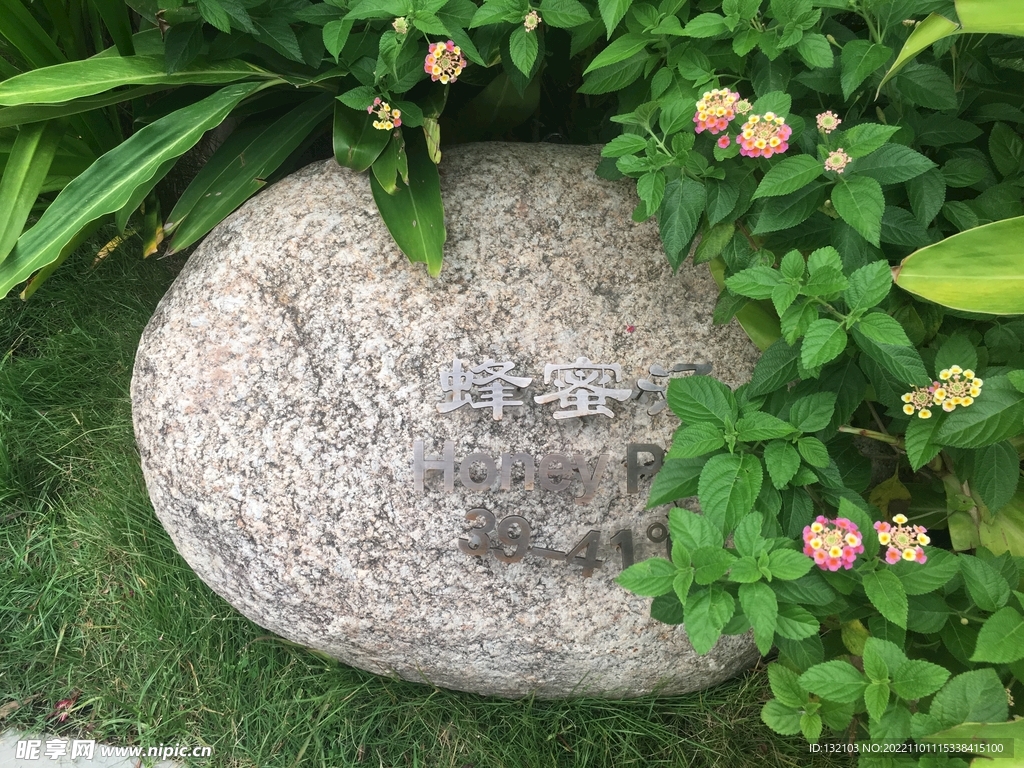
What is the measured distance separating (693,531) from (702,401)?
0.78ft

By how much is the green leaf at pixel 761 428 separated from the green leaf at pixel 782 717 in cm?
42

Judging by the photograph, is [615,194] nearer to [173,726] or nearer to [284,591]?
[284,591]

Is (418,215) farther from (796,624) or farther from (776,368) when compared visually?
(796,624)

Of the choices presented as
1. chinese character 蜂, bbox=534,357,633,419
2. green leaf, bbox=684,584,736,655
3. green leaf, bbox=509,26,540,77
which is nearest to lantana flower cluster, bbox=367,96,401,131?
green leaf, bbox=509,26,540,77

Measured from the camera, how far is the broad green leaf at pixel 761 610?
1.04 metres

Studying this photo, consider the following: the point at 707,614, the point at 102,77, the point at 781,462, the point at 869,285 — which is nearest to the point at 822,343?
the point at 869,285

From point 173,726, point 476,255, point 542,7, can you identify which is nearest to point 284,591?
point 173,726

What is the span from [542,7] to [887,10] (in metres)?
0.58

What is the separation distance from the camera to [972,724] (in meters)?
1.01

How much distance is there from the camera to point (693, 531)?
1.12 meters

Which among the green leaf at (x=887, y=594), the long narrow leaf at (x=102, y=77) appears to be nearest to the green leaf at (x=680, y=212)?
the green leaf at (x=887, y=594)

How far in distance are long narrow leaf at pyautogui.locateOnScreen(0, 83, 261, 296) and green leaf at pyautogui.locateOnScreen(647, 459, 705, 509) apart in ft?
4.44

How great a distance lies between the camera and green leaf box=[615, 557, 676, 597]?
43.4 inches

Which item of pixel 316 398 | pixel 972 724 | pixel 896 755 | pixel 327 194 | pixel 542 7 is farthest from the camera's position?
pixel 327 194
